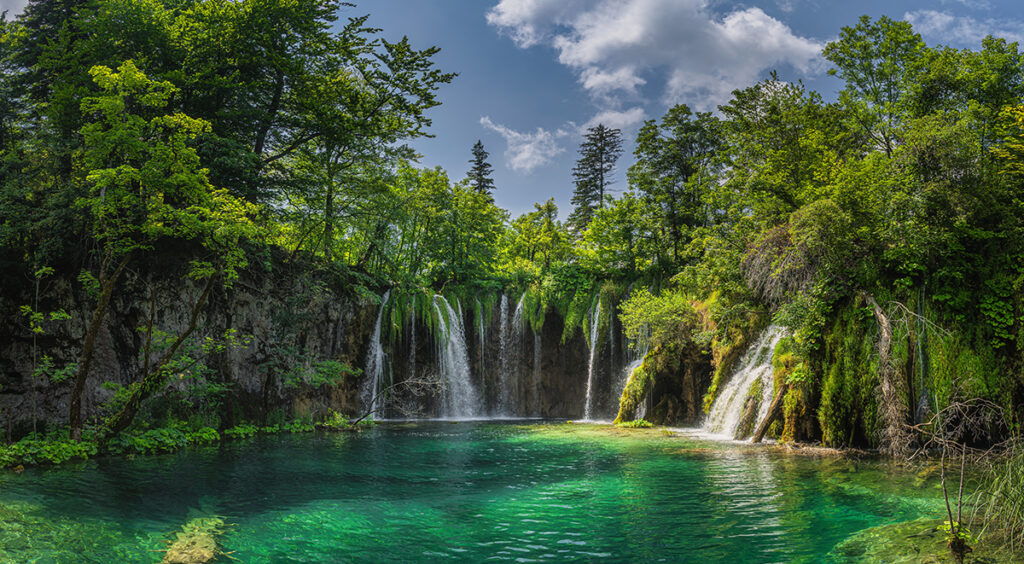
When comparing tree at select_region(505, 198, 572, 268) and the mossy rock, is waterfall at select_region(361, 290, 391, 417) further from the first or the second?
the mossy rock

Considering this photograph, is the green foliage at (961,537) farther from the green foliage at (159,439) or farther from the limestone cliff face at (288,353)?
the green foliage at (159,439)

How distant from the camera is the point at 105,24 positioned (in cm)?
1473

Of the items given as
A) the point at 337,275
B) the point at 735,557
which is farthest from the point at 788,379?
the point at 337,275

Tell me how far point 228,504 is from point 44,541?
230cm

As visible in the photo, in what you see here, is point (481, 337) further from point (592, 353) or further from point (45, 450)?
point (45, 450)

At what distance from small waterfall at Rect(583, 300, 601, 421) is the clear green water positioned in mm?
13914

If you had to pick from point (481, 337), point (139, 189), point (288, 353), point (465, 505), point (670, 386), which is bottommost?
point (465, 505)

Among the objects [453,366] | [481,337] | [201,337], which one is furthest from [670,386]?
[201,337]

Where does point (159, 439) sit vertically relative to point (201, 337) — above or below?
below

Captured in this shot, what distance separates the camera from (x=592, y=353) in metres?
26.8

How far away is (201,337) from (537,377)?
17.4 meters

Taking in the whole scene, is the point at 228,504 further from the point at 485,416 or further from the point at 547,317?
the point at 547,317

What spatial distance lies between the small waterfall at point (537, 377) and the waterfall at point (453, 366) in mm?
3339

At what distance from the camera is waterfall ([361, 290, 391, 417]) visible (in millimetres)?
24609
